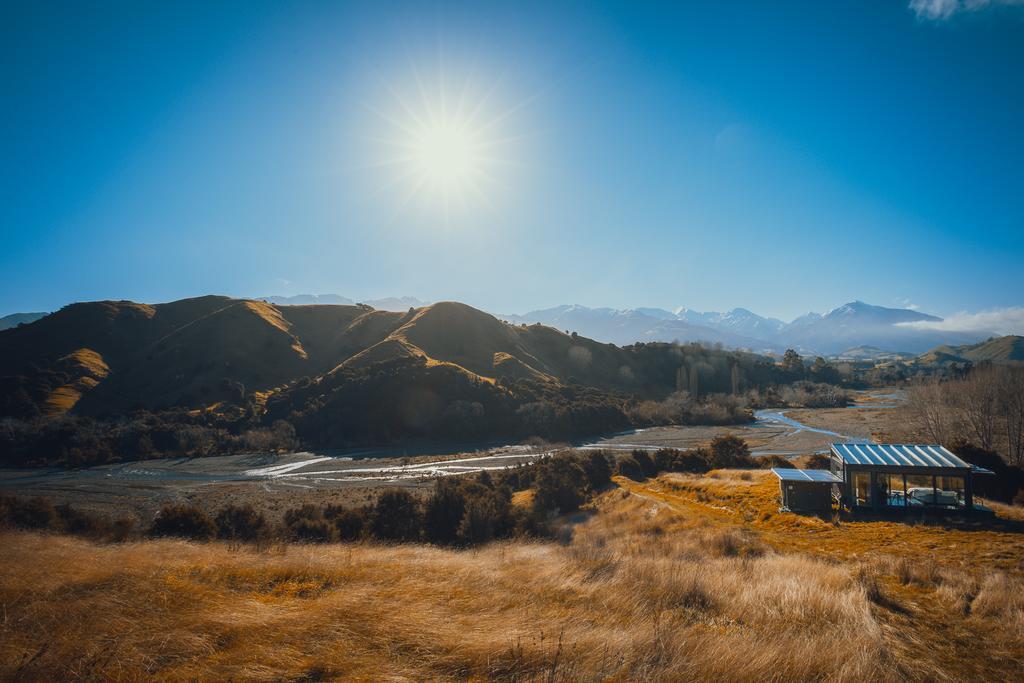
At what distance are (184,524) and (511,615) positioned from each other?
20.5 meters

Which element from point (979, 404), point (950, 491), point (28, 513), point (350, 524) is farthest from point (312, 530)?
point (979, 404)

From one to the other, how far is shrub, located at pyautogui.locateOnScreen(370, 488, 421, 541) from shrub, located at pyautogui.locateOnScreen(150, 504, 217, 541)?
23.5 feet

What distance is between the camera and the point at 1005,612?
7895mm

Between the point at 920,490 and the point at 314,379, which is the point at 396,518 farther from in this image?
the point at 314,379

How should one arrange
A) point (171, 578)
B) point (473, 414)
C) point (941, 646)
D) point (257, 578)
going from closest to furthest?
point (941, 646) → point (171, 578) → point (257, 578) → point (473, 414)

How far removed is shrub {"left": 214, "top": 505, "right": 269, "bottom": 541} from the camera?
771 inches

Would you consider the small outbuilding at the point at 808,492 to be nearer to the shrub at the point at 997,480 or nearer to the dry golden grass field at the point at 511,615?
the dry golden grass field at the point at 511,615

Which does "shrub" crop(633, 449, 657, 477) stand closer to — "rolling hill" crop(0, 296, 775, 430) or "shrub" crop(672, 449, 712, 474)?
"shrub" crop(672, 449, 712, 474)

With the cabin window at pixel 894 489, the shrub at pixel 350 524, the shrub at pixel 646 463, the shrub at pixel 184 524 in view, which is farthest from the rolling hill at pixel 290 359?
the cabin window at pixel 894 489

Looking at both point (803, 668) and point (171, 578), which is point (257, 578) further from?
point (803, 668)

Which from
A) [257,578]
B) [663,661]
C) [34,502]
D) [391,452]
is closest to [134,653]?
[257,578]

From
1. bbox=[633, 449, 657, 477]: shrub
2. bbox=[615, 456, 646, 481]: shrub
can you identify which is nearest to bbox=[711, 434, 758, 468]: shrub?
bbox=[633, 449, 657, 477]: shrub

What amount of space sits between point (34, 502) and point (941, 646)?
34112 mm

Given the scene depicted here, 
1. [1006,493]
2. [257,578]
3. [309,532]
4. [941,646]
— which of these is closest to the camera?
[941,646]
